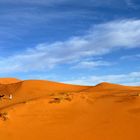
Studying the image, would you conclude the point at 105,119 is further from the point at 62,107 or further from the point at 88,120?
the point at 62,107

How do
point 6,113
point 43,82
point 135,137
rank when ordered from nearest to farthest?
point 135,137 → point 6,113 → point 43,82

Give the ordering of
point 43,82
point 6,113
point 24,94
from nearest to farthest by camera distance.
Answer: point 6,113 → point 24,94 → point 43,82

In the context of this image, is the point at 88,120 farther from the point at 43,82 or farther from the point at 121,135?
the point at 43,82

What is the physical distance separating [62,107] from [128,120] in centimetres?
323

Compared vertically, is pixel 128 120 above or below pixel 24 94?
below

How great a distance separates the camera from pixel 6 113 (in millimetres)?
13961

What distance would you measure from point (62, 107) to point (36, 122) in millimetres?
1863

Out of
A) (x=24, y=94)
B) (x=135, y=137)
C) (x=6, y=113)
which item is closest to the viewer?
(x=135, y=137)

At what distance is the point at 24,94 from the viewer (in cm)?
2506

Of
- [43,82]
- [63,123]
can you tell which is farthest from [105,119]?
[43,82]

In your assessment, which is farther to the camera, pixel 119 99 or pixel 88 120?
pixel 119 99

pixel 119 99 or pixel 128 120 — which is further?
pixel 119 99

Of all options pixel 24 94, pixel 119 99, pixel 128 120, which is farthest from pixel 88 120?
pixel 24 94

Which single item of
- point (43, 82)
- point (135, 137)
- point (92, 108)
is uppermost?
point (43, 82)
